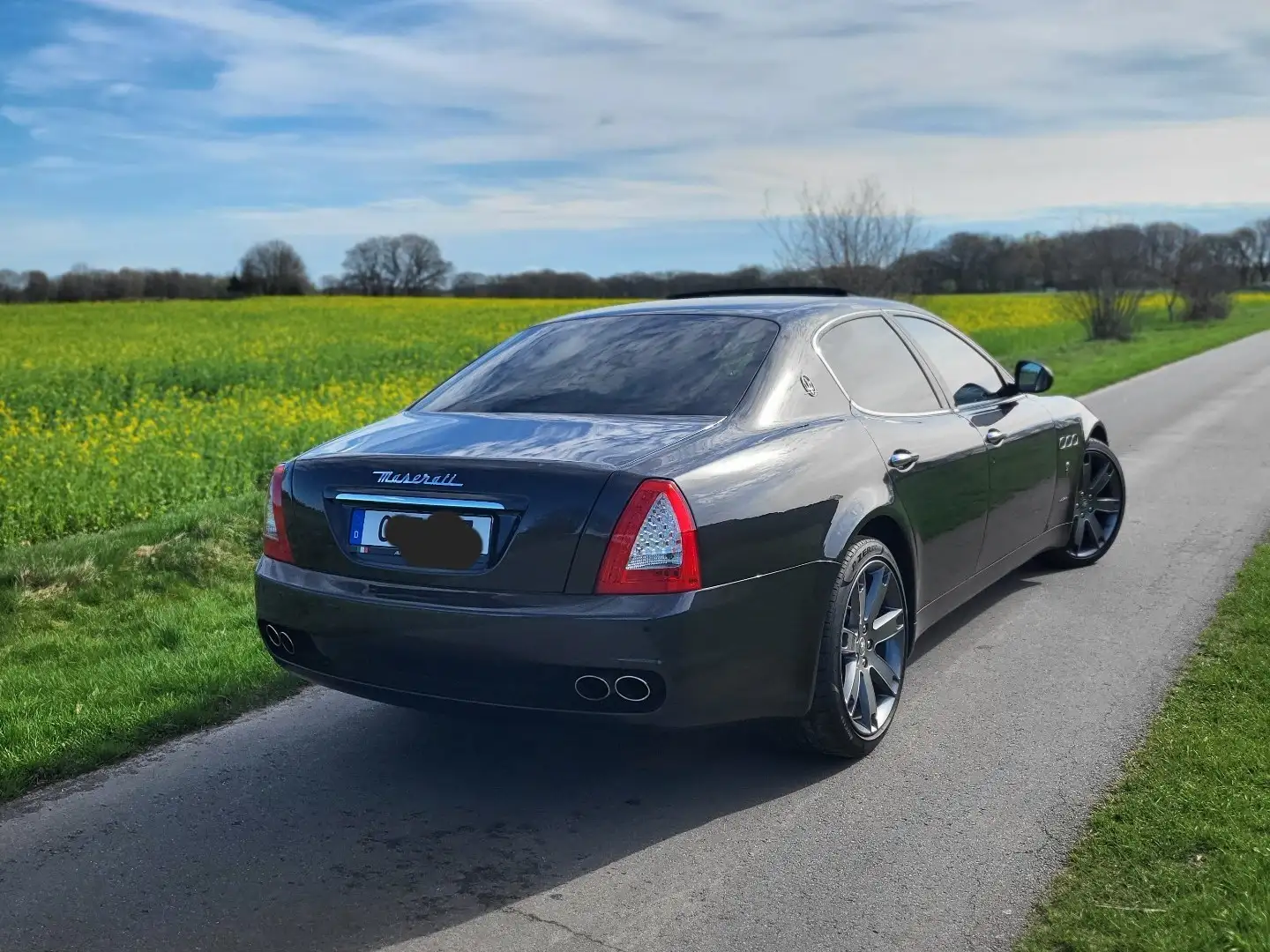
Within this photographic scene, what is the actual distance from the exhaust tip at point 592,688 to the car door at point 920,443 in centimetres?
149

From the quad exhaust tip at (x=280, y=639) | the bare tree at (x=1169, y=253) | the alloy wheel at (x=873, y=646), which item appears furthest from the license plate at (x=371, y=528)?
the bare tree at (x=1169, y=253)

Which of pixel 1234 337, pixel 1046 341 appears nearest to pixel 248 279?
pixel 1046 341

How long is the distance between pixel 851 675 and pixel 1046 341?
34.7 m

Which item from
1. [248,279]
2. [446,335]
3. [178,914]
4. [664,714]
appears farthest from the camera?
[248,279]

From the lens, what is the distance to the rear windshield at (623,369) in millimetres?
4203

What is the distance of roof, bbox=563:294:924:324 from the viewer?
4.69 meters

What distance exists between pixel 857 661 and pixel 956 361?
200 cm

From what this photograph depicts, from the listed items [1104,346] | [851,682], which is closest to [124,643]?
[851,682]

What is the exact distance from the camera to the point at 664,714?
11.3 feet

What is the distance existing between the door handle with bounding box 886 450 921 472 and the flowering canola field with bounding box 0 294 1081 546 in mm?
6881

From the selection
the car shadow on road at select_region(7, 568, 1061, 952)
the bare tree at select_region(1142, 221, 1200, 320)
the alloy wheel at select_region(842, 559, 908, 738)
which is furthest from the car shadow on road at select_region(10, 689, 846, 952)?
the bare tree at select_region(1142, 221, 1200, 320)

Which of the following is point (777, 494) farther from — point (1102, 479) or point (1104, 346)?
point (1104, 346)

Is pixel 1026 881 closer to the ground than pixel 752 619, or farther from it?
closer to the ground

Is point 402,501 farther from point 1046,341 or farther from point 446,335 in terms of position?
point 1046,341
